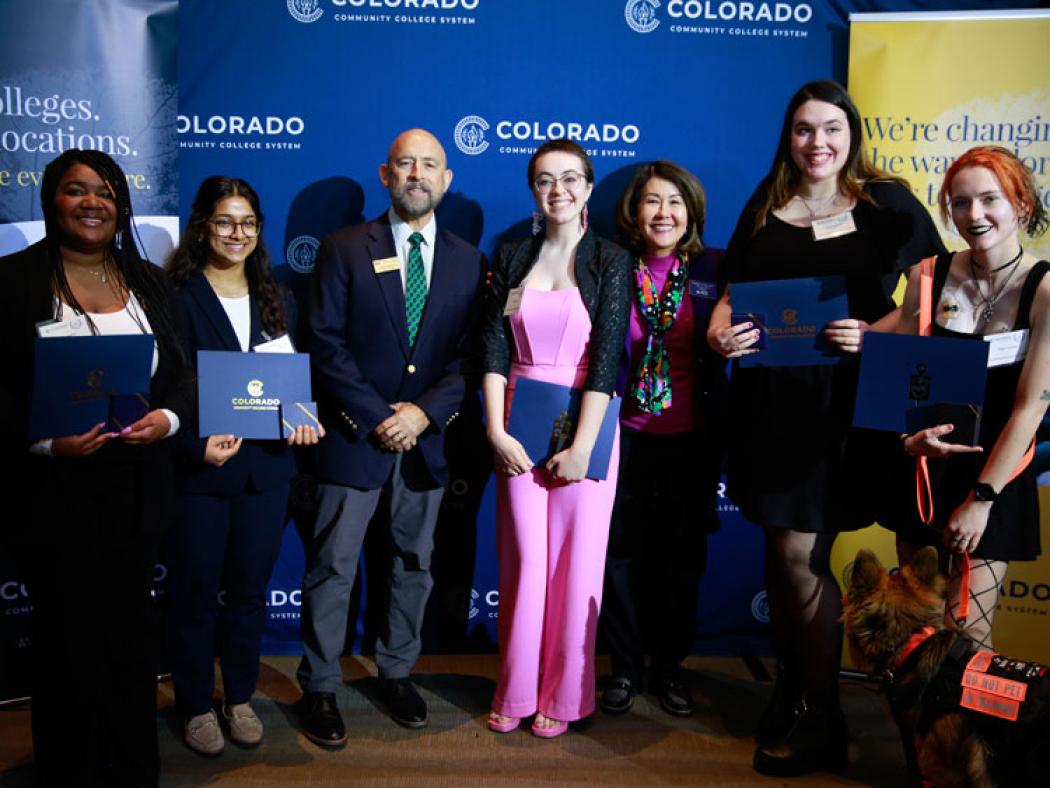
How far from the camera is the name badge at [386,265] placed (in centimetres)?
302

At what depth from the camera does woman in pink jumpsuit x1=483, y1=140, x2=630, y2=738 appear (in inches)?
113

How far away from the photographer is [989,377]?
7.59 ft

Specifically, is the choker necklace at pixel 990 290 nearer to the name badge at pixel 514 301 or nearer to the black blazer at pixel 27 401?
the name badge at pixel 514 301

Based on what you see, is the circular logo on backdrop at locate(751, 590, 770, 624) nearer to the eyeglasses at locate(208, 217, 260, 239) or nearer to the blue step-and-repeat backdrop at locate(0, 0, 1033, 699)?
the blue step-and-repeat backdrop at locate(0, 0, 1033, 699)

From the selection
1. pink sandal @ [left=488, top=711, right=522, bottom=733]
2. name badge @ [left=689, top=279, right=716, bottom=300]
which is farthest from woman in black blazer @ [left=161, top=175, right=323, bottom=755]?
name badge @ [left=689, top=279, right=716, bottom=300]

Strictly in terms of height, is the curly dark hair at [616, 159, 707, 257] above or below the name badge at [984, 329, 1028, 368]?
above

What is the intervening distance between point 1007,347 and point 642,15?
2.13m

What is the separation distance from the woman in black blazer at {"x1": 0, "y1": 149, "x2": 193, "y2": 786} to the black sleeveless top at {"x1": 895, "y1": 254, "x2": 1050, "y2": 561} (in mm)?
2095

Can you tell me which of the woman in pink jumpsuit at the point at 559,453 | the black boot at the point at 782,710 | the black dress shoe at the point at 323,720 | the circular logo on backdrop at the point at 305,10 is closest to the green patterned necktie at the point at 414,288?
the woman in pink jumpsuit at the point at 559,453

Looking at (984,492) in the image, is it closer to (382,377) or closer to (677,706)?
(677,706)

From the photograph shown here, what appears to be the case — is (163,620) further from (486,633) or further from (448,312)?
(448,312)

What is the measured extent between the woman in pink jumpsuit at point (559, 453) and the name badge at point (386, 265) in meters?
0.33

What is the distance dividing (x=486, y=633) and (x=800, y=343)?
203 cm

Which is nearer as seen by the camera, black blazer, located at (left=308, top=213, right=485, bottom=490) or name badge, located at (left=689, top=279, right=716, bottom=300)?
black blazer, located at (left=308, top=213, right=485, bottom=490)
